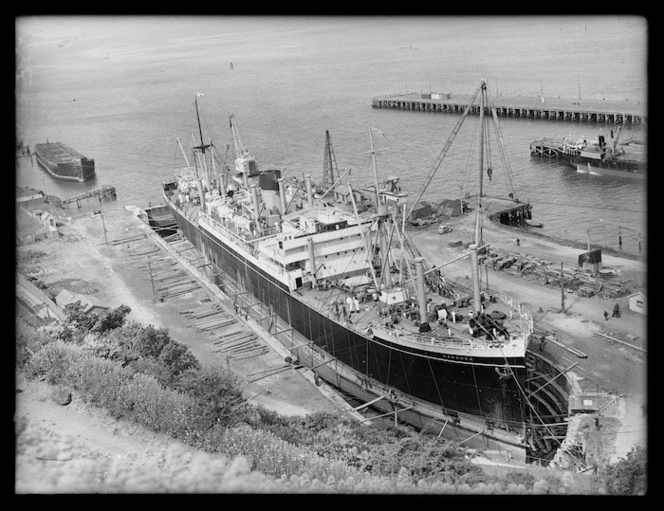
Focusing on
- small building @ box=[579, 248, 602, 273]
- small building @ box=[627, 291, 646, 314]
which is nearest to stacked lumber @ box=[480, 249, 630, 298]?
small building @ box=[579, 248, 602, 273]

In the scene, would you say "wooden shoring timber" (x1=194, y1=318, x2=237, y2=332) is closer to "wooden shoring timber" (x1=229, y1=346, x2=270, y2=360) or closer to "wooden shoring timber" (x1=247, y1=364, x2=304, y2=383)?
"wooden shoring timber" (x1=229, y1=346, x2=270, y2=360)

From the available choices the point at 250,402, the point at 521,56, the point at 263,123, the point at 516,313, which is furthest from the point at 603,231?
the point at 521,56

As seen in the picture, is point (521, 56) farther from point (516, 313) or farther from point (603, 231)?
point (516, 313)

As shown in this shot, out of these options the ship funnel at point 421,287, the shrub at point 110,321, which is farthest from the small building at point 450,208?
the shrub at point 110,321

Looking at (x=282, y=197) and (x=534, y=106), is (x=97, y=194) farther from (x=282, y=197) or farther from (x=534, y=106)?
(x=534, y=106)

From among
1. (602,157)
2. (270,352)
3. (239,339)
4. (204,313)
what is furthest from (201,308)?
(602,157)

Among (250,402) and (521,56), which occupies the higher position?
(521,56)

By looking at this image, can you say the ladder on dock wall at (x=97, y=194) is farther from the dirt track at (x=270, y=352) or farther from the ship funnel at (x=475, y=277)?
the ship funnel at (x=475, y=277)
